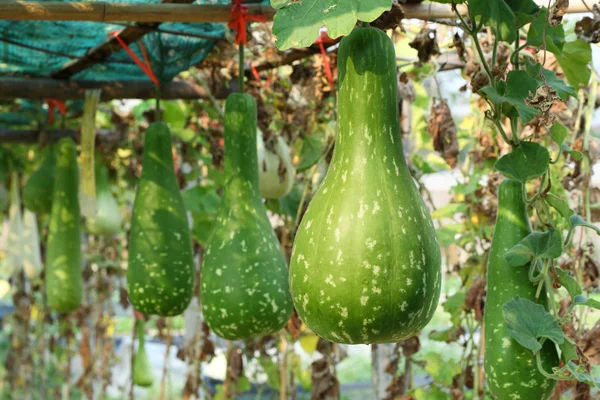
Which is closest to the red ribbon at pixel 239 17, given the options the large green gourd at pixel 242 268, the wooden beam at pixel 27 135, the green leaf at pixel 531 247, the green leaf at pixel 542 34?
the large green gourd at pixel 242 268

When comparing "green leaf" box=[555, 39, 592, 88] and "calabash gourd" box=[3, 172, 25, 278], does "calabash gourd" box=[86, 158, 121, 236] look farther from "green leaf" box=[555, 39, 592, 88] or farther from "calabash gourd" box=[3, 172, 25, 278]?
"green leaf" box=[555, 39, 592, 88]

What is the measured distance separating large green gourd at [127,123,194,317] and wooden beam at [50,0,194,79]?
266mm

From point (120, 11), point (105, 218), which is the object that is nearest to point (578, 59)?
point (120, 11)

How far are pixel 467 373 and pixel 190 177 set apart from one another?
2135mm

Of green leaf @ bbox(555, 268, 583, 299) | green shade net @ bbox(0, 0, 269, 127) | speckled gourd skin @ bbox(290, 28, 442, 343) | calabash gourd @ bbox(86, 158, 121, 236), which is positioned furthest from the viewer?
calabash gourd @ bbox(86, 158, 121, 236)

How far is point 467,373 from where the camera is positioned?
196cm

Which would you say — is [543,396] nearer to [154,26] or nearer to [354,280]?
[354,280]

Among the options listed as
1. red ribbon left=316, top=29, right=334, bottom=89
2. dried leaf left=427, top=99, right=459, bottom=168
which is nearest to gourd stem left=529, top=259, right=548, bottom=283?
dried leaf left=427, top=99, right=459, bottom=168

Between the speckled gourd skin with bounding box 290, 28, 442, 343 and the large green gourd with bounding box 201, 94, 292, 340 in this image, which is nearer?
the speckled gourd skin with bounding box 290, 28, 442, 343

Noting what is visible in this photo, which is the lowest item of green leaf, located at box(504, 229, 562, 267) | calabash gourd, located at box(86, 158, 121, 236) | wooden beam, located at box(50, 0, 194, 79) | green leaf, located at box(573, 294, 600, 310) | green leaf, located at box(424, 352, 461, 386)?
green leaf, located at box(424, 352, 461, 386)

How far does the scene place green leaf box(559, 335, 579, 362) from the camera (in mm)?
1112

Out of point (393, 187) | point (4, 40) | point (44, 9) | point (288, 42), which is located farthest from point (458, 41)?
point (4, 40)

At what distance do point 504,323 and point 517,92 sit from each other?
1.17 feet

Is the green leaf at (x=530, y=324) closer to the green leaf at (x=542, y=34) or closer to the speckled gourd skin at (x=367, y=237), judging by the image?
the speckled gourd skin at (x=367, y=237)
